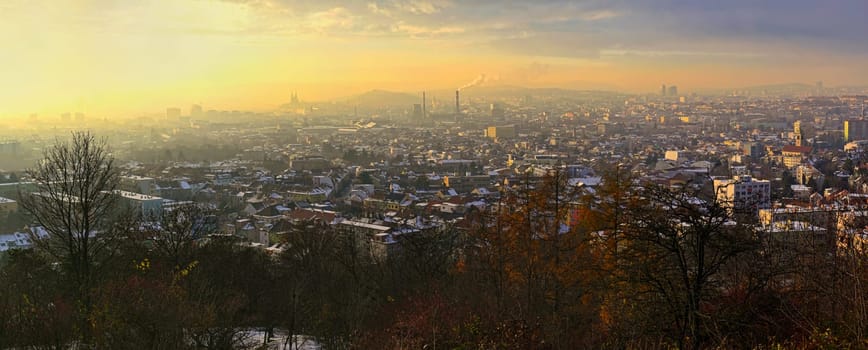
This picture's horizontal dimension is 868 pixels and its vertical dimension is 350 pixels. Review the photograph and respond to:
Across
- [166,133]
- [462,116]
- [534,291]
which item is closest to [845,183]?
[534,291]

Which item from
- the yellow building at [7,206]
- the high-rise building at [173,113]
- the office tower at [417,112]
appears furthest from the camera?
the office tower at [417,112]

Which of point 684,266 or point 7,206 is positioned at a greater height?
point 684,266

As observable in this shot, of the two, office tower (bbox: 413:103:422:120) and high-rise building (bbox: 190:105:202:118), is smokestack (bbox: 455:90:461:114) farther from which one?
high-rise building (bbox: 190:105:202:118)

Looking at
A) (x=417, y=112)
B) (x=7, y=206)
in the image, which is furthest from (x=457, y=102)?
(x=7, y=206)

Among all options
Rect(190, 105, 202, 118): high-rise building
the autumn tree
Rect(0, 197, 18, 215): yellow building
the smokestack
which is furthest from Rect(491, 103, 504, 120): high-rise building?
the autumn tree

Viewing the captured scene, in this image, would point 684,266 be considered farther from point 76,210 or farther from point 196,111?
point 196,111

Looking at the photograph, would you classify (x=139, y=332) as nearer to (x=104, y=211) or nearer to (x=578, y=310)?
(x=104, y=211)

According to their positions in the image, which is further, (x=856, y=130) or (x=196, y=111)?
(x=196, y=111)

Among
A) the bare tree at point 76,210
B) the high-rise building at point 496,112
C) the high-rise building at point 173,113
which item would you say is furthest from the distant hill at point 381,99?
the bare tree at point 76,210

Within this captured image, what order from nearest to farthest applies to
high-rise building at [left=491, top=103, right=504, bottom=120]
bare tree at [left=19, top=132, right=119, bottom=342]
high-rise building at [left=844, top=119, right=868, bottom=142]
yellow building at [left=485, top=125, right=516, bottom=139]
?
bare tree at [left=19, top=132, right=119, bottom=342] < high-rise building at [left=844, top=119, right=868, bottom=142] < yellow building at [left=485, top=125, right=516, bottom=139] < high-rise building at [left=491, top=103, right=504, bottom=120]

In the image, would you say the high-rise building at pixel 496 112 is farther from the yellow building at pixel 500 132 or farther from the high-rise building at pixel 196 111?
the high-rise building at pixel 196 111

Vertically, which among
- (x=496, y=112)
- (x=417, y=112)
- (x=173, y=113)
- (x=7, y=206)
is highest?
(x=173, y=113)

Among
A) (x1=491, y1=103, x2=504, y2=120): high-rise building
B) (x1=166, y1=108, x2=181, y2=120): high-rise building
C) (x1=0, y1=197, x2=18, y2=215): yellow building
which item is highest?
(x1=166, y1=108, x2=181, y2=120): high-rise building
